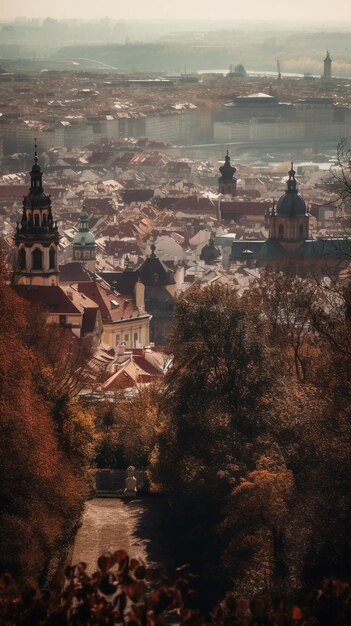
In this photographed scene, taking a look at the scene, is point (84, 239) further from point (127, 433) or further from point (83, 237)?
point (127, 433)

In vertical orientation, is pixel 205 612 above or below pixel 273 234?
below

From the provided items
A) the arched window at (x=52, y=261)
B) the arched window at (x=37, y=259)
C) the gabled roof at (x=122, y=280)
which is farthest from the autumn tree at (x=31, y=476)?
the gabled roof at (x=122, y=280)

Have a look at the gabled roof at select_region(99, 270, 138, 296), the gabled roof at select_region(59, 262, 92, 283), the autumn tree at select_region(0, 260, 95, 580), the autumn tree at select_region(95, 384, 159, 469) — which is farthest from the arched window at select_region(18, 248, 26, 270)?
the autumn tree at select_region(0, 260, 95, 580)

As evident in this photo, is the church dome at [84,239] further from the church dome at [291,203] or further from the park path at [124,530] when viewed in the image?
the park path at [124,530]

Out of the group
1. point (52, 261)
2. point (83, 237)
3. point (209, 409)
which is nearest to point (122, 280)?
point (83, 237)

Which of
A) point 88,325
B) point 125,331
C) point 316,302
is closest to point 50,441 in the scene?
point 316,302

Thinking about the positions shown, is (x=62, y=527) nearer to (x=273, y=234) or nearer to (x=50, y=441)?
(x=50, y=441)

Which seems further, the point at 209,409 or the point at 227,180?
the point at 227,180
